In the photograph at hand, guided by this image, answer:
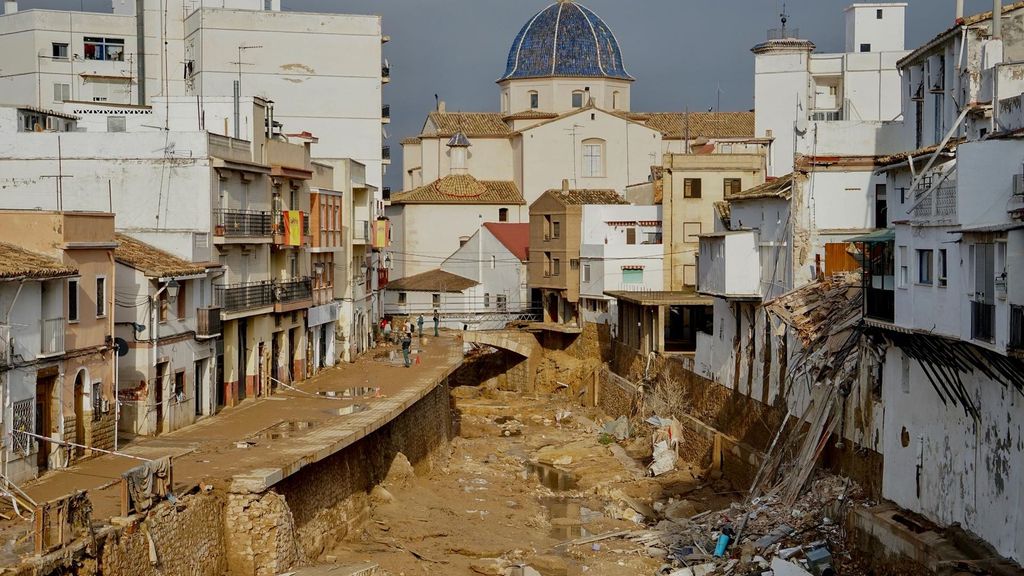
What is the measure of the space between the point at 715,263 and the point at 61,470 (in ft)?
75.3

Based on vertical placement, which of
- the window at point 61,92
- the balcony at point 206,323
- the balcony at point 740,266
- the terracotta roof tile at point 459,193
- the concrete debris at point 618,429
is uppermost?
the window at point 61,92

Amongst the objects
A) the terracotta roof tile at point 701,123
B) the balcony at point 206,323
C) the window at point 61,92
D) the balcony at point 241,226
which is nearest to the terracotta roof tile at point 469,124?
the terracotta roof tile at point 701,123

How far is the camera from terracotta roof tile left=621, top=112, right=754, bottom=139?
298 feet

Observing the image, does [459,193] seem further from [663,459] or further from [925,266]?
[925,266]

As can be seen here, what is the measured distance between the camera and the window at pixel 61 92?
71.8 metres

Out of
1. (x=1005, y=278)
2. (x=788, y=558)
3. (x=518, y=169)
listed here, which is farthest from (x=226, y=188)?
(x=518, y=169)

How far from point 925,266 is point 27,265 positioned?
17.0 m

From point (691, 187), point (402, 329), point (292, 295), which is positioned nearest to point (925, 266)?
point (292, 295)

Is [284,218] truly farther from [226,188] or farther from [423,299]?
[423,299]

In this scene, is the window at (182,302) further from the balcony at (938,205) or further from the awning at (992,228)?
the awning at (992,228)

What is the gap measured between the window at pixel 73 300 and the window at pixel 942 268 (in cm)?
1739

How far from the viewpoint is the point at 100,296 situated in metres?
31.6

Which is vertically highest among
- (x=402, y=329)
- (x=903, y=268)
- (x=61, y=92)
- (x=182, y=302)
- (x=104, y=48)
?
(x=104, y=48)

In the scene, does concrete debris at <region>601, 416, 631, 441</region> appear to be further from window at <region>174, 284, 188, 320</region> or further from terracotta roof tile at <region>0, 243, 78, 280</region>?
terracotta roof tile at <region>0, 243, 78, 280</region>
